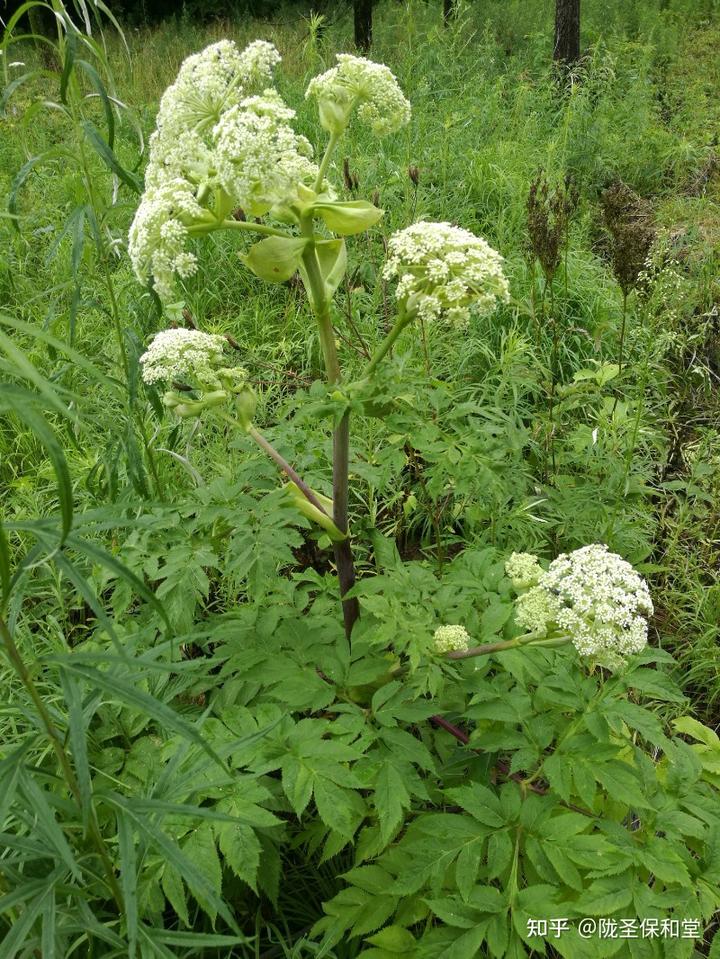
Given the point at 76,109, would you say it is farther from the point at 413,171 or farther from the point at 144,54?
the point at 144,54

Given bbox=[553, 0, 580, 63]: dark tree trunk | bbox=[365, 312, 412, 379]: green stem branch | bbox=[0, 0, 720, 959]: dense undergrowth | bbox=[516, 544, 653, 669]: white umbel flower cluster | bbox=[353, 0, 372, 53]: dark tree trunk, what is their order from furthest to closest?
bbox=[353, 0, 372, 53]: dark tree trunk → bbox=[553, 0, 580, 63]: dark tree trunk → bbox=[365, 312, 412, 379]: green stem branch → bbox=[516, 544, 653, 669]: white umbel flower cluster → bbox=[0, 0, 720, 959]: dense undergrowth

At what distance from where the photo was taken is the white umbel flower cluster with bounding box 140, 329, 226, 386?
1.76m

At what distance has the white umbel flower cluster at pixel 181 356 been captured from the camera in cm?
176

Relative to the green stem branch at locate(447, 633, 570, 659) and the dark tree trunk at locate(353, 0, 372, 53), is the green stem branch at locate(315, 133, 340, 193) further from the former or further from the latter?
the dark tree trunk at locate(353, 0, 372, 53)

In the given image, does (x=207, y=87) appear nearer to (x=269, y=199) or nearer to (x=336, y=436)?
(x=269, y=199)

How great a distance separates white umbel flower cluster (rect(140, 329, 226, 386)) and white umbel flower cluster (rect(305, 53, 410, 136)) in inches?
23.3

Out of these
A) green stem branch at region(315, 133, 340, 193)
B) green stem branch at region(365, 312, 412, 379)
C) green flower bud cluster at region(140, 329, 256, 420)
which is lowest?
green flower bud cluster at region(140, 329, 256, 420)

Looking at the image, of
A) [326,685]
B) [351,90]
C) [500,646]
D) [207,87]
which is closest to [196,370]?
[207,87]

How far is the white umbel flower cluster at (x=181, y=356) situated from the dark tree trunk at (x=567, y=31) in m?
7.79

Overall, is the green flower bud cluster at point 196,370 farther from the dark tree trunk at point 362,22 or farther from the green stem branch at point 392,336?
the dark tree trunk at point 362,22

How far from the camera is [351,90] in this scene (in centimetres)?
167

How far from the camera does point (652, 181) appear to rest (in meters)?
6.10

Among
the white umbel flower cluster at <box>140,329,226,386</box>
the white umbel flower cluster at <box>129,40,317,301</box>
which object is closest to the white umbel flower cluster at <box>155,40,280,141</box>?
the white umbel flower cluster at <box>129,40,317,301</box>

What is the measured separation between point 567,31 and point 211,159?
8.25m
